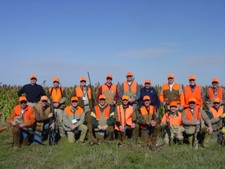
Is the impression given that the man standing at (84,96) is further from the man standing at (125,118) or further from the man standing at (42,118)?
the man standing at (125,118)

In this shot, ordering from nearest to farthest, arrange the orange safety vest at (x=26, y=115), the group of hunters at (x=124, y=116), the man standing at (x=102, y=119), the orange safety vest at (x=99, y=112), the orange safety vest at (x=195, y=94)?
the group of hunters at (x=124, y=116) → the orange safety vest at (x=26, y=115) → the man standing at (x=102, y=119) → the orange safety vest at (x=99, y=112) → the orange safety vest at (x=195, y=94)

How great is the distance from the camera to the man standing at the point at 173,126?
11477 mm

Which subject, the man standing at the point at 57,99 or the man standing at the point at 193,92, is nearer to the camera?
the man standing at the point at 193,92

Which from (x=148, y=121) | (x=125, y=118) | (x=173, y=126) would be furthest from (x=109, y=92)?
(x=173, y=126)

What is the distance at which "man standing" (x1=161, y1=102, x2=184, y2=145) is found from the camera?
37.7 feet

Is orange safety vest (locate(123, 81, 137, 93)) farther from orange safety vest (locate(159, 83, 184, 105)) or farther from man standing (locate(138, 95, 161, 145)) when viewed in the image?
orange safety vest (locate(159, 83, 184, 105))

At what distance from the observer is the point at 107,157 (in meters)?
Answer: 9.45

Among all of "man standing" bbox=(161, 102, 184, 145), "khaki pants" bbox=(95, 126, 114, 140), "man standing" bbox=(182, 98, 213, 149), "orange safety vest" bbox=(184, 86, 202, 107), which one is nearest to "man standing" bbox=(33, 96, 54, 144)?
"khaki pants" bbox=(95, 126, 114, 140)

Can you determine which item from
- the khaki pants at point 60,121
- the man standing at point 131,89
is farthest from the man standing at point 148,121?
the khaki pants at point 60,121

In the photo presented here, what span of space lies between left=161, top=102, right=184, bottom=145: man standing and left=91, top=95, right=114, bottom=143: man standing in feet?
6.45

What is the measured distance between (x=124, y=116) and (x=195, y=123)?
101 inches

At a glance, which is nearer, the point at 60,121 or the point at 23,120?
the point at 23,120

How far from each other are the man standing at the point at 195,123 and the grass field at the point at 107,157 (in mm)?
527

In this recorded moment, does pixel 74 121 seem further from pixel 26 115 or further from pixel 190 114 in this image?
pixel 190 114
